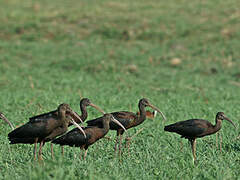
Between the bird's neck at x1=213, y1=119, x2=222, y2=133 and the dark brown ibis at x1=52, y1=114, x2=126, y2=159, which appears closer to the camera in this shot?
the dark brown ibis at x1=52, y1=114, x2=126, y2=159

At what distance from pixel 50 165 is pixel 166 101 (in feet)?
26.3

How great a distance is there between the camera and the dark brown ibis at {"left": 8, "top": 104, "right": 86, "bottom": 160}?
6277 mm

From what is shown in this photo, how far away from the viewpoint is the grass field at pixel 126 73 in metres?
6.14

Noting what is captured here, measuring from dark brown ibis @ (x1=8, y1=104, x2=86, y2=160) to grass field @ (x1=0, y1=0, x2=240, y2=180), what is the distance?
0.29 m

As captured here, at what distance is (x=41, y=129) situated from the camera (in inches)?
249

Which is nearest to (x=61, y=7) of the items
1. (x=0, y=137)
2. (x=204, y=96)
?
(x=204, y=96)

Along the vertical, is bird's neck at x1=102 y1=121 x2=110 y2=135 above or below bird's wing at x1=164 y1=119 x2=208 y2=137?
above

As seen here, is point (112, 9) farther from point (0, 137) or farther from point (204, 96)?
point (0, 137)

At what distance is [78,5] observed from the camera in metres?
34.3

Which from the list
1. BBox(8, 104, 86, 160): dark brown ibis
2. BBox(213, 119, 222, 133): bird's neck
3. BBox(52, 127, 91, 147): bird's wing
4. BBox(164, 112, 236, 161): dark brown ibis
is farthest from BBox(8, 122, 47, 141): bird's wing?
BBox(213, 119, 222, 133): bird's neck

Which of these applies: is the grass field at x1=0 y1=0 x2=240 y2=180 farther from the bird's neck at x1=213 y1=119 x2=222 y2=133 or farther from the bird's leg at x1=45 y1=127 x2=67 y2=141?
the bird's leg at x1=45 y1=127 x2=67 y2=141

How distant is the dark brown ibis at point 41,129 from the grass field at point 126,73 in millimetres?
288

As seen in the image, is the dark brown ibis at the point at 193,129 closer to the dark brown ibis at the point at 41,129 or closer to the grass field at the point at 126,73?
the grass field at the point at 126,73

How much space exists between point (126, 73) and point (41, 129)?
12473mm
